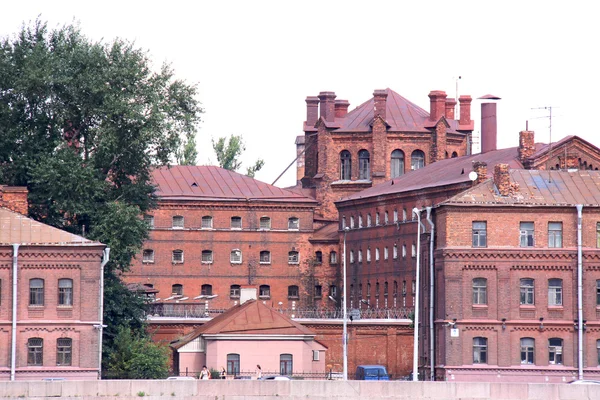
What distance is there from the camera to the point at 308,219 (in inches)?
4786

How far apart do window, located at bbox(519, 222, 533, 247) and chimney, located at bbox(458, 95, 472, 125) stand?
4428 cm

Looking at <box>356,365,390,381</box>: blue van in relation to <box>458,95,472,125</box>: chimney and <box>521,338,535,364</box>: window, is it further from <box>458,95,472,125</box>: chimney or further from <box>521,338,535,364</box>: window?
<box>458,95,472,125</box>: chimney

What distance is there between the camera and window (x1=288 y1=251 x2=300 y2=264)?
397 ft

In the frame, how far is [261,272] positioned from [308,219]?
16.8 ft

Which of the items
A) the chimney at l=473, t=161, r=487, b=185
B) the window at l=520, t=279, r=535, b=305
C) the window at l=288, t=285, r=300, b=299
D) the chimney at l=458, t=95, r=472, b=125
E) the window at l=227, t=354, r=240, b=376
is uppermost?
the chimney at l=458, t=95, r=472, b=125

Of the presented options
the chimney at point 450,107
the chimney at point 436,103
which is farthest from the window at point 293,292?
the chimney at point 450,107

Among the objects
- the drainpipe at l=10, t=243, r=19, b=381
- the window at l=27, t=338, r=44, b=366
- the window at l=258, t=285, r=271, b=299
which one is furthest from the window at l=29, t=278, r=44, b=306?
the window at l=258, t=285, r=271, b=299

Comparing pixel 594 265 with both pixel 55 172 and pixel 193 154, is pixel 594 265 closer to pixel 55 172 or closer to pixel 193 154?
pixel 55 172

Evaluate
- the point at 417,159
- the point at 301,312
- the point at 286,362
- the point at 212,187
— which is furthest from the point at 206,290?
the point at 286,362

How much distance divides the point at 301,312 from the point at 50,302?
1378 inches

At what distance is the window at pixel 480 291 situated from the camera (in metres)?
82.1

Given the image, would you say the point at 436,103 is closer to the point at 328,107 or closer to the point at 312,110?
the point at 328,107

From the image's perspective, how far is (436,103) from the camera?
12556cm

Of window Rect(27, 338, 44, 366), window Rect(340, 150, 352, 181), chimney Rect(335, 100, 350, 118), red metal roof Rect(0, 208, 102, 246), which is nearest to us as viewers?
window Rect(27, 338, 44, 366)
